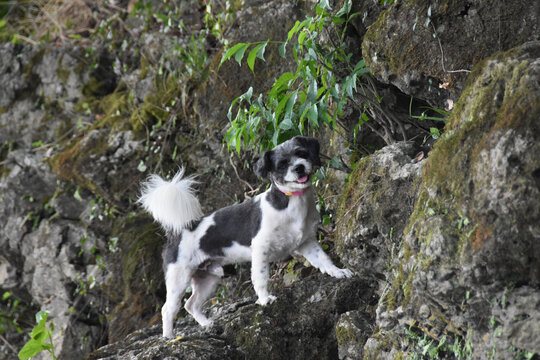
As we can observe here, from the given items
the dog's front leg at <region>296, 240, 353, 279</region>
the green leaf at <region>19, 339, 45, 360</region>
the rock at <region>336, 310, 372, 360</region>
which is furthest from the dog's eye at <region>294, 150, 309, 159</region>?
the green leaf at <region>19, 339, 45, 360</region>

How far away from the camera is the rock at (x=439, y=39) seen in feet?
12.8

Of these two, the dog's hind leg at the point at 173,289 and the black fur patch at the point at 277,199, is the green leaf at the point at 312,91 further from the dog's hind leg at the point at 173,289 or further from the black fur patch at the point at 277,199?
the dog's hind leg at the point at 173,289

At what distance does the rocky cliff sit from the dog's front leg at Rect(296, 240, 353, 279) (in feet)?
0.30

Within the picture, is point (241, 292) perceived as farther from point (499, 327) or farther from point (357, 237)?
point (499, 327)

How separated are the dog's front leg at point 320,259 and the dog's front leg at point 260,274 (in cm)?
32

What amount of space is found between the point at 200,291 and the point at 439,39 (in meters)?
2.66

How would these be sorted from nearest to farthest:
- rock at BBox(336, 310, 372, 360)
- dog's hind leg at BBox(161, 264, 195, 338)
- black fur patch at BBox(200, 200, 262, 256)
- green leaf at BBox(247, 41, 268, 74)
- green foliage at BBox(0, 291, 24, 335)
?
rock at BBox(336, 310, 372, 360), green leaf at BBox(247, 41, 268, 74), black fur patch at BBox(200, 200, 262, 256), dog's hind leg at BBox(161, 264, 195, 338), green foliage at BBox(0, 291, 24, 335)

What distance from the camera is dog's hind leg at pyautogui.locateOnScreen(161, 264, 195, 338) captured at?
16.0ft

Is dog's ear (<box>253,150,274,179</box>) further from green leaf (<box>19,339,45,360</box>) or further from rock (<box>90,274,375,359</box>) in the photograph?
green leaf (<box>19,339,45,360</box>)

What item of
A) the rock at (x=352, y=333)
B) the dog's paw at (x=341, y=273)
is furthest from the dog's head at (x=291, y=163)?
the rock at (x=352, y=333)

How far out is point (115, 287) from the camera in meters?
7.39

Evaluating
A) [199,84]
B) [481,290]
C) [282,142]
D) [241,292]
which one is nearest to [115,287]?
[241,292]

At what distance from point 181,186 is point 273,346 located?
1558 mm

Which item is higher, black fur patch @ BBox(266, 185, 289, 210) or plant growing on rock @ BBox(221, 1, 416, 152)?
plant growing on rock @ BBox(221, 1, 416, 152)
